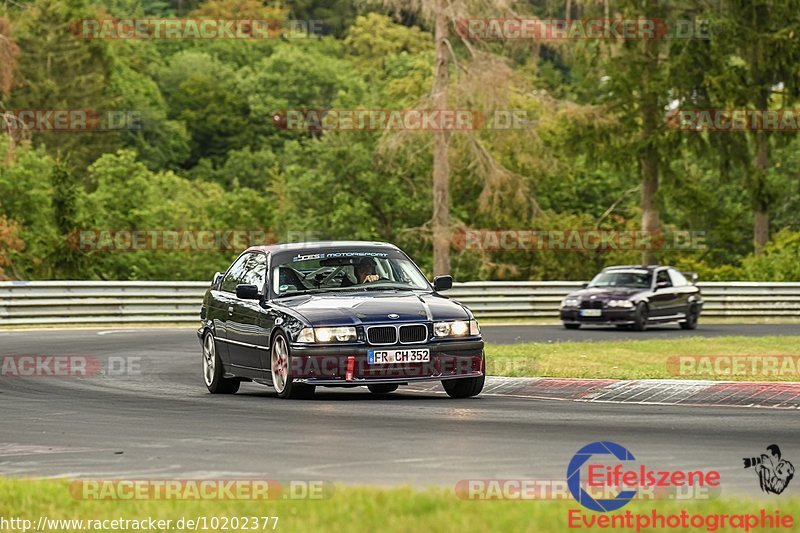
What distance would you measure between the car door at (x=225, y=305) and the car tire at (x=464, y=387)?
2.50 metres

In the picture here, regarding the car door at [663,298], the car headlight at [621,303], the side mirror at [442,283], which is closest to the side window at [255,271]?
the side mirror at [442,283]

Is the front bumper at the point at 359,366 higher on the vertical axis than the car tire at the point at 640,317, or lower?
higher

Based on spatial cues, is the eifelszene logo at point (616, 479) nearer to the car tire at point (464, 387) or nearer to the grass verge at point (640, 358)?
the car tire at point (464, 387)

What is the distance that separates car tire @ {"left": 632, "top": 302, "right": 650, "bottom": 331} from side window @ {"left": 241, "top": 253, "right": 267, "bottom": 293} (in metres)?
18.2

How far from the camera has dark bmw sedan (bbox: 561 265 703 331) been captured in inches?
1385

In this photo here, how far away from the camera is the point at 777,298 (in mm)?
42406

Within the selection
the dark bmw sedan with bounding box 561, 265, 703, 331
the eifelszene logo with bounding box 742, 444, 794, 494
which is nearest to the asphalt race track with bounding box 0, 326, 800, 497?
the eifelszene logo with bounding box 742, 444, 794, 494

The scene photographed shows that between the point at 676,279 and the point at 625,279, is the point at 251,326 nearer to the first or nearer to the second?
the point at 625,279

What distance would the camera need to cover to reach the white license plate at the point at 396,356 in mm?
15711

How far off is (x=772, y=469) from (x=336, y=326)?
6.29 metres

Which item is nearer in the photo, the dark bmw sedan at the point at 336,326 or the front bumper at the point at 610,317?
the dark bmw sedan at the point at 336,326

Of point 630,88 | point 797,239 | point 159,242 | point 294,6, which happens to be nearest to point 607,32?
point 630,88

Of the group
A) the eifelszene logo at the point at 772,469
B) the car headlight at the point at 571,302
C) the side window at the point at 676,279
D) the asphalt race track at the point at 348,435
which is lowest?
the car headlight at the point at 571,302

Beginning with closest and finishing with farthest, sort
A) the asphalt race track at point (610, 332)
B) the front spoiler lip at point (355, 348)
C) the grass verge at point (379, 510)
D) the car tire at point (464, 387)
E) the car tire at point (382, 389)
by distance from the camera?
the grass verge at point (379, 510) < the front spoiler lip at point (355, 348) < the car tire at point (464, 387) < the car tire at point (382, 389) < the asphalt race track at point (610, 332)
